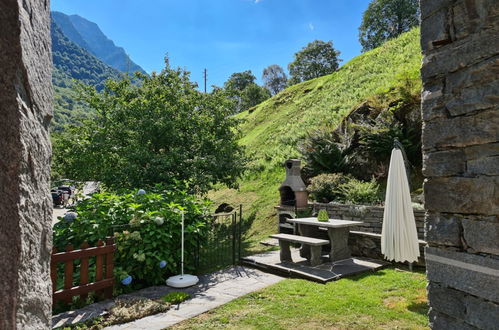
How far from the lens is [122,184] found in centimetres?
956

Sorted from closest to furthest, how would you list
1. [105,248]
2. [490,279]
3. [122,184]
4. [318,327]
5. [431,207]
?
[490,279] < [431,207] < [318,327] < [105,248] < [122,184]

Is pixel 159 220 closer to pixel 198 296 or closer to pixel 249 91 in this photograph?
pixel 198 296

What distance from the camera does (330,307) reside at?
507cm

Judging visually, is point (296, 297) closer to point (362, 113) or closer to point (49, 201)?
point (49, 201)

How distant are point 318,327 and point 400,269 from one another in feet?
11.5

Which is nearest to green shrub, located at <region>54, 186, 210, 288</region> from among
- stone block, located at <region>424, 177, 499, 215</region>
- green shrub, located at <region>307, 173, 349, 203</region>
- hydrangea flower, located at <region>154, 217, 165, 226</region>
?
hydrangea flower, located at <region>154, 217, 165, 226</region>

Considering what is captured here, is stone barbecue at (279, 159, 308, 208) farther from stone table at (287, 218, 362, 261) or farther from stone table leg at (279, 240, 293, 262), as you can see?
stone table leg at (279, 240, 293, 262)

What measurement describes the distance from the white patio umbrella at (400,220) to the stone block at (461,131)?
3.35 metres

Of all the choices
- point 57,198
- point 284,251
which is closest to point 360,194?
point 284,251

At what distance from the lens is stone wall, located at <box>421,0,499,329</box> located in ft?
7.61

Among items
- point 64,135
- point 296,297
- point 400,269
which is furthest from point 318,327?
point 64,135

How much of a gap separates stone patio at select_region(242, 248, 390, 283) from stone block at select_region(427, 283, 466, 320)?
3.75 m

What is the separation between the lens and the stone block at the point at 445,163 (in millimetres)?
2542

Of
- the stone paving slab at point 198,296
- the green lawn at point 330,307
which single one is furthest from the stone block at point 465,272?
the stone paving slab at point 198,296
